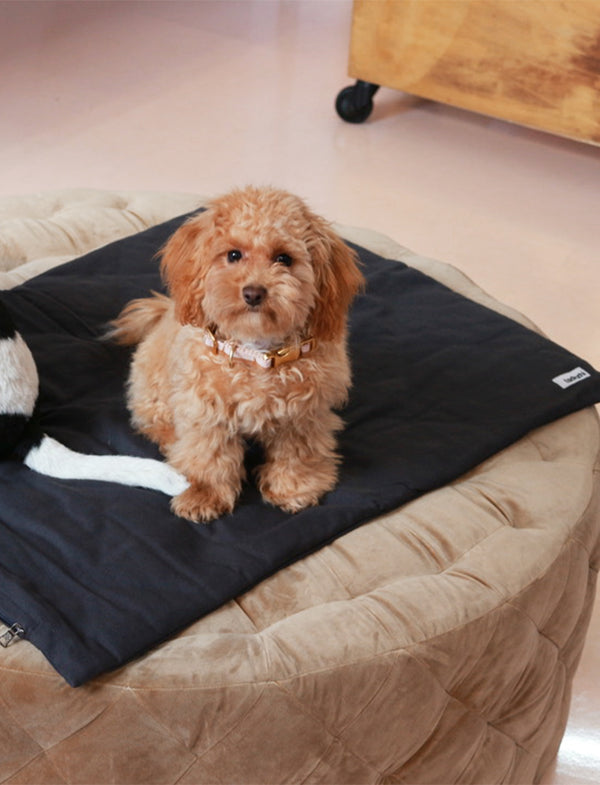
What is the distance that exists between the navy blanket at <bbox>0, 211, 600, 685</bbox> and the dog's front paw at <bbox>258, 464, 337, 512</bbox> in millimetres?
24

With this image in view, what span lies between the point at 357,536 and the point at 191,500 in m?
0.32

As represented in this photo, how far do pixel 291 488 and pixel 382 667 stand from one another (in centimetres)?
43

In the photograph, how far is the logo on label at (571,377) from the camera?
231 cm

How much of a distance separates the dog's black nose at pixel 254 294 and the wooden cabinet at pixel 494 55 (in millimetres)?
2648

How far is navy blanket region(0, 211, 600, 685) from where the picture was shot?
1.65 meters

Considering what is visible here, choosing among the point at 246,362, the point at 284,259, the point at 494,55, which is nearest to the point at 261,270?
the point at 284,259

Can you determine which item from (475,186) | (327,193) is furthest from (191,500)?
(475,186)

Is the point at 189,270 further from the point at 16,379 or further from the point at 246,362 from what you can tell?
the point at 16,379

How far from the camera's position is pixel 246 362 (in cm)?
181

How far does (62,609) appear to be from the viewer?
162cm

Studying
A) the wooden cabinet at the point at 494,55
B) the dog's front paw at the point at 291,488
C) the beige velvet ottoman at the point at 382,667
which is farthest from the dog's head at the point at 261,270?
the wooden cabinet at the point at 494,55

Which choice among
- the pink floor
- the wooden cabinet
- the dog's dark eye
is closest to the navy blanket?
the dog's dark eye

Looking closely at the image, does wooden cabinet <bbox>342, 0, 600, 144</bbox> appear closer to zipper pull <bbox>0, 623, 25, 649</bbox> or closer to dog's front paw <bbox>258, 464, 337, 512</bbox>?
dog's front paw <bbox>258, 464, 337, 512</bbox>

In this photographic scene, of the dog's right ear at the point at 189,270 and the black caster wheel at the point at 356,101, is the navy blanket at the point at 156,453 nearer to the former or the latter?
the dog's right ear at the point at 189,270
